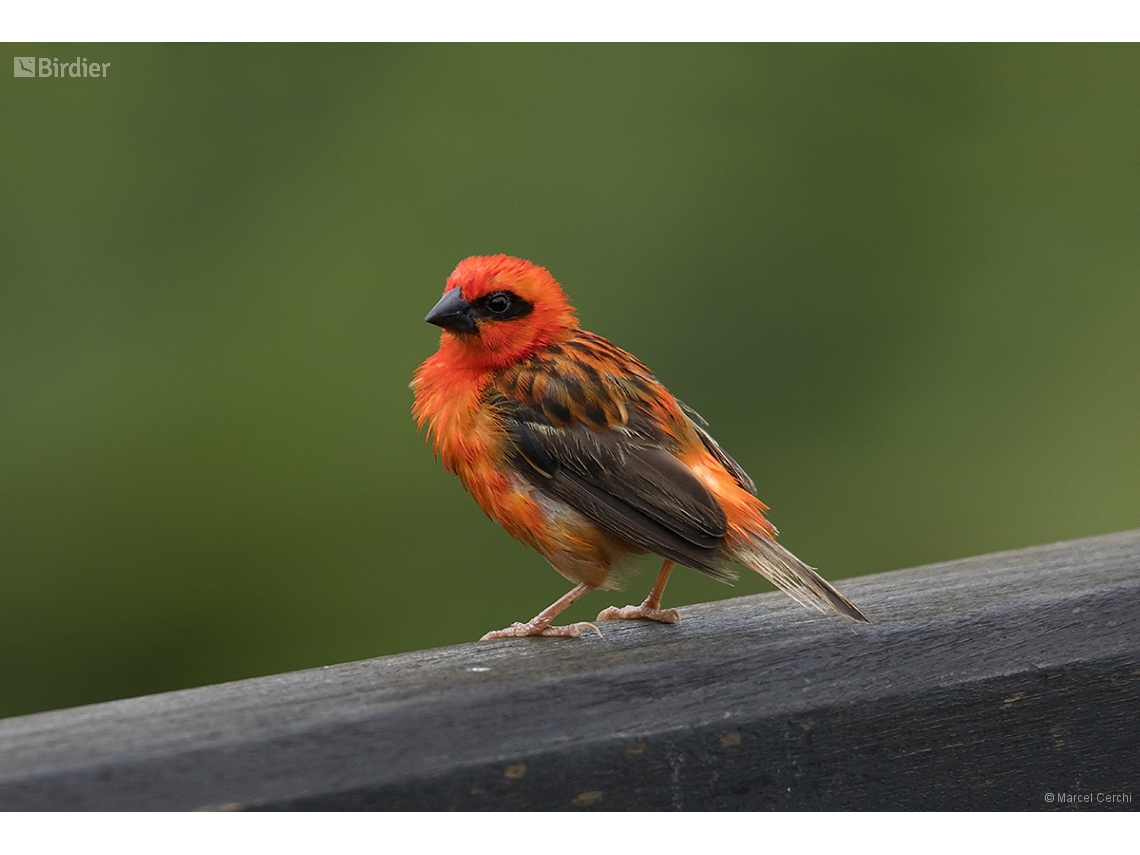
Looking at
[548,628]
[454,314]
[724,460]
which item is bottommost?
[548,628]

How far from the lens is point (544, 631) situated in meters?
3.27

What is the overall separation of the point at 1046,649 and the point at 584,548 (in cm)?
121

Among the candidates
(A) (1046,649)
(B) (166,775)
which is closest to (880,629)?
(A) (1046,649)

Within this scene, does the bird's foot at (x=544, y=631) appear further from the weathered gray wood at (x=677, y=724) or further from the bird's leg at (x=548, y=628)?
the weathered gray wood at (x=677, y=724)

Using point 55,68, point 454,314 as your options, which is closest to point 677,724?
point 454,314

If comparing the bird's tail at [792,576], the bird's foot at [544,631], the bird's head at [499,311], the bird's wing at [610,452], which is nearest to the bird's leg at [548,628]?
the bird's foot at [544,631]

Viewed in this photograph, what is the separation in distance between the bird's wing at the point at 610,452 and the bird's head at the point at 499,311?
66mm

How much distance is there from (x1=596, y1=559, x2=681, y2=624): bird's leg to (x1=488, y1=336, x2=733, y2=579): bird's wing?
0.14m

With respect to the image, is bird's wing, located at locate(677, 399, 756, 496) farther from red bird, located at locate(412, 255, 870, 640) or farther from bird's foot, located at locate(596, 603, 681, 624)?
bird's foot, located at locate(596, 603, 681, 624)

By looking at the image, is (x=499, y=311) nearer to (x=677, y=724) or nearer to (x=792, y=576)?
(x=792, y=576)

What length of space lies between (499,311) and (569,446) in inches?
16.8

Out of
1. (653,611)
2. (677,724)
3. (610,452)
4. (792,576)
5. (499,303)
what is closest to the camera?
(677,724)
